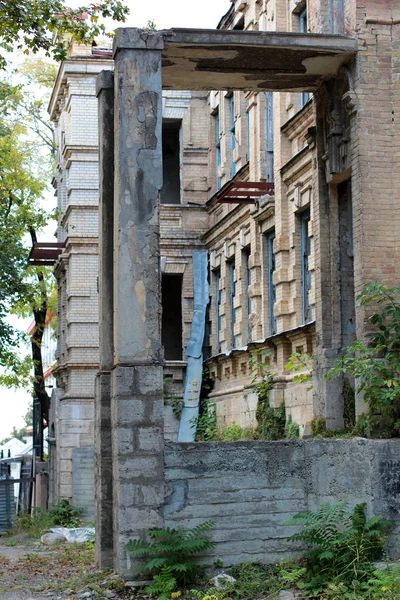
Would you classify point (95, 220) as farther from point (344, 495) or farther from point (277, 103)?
point (344, 495)

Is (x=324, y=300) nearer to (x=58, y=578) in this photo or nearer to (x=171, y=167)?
(x=58, y=578)

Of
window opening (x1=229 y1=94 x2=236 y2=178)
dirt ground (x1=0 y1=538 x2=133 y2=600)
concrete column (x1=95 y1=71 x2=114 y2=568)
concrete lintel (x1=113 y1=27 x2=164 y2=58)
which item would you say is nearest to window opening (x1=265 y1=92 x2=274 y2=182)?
window opening (x1=229 y1=94 x2=236 y2=178)

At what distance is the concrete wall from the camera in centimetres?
1237

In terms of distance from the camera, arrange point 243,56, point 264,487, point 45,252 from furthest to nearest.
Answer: point 45,252, point 243,56, point 264,487

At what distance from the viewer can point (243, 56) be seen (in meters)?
13.8

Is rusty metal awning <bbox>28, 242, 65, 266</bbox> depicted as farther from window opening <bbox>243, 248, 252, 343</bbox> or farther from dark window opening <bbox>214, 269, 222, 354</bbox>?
window opening <bbox>243, 248, 252, 343</bbox>

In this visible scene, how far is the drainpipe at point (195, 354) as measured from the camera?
86.5 feet

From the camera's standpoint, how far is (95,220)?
93.2ft

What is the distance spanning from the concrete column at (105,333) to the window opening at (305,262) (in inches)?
254

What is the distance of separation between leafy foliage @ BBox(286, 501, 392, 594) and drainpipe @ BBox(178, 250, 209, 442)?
13.9 m

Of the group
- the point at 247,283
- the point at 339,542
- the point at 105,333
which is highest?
the point at 247,283

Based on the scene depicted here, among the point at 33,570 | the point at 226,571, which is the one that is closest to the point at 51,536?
the point at 33,570

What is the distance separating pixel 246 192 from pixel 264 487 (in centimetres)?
1081

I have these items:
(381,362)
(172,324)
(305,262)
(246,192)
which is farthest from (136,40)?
(172,324)
